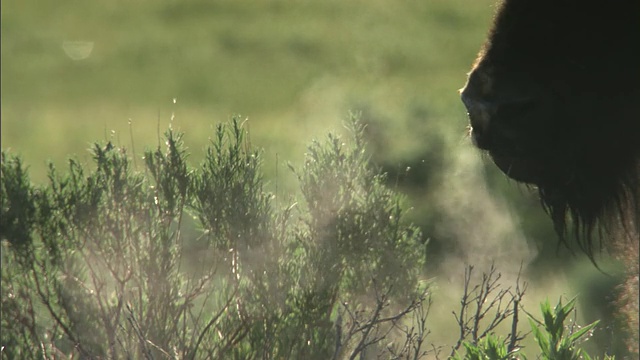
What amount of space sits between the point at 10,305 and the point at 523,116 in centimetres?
A: 170

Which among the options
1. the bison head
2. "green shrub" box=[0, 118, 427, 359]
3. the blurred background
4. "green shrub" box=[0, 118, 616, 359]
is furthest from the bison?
the blurred background

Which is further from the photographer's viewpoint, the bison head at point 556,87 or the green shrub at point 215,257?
the green shrub at point 215,257

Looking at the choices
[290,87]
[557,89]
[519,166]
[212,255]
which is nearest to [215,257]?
[212,255]

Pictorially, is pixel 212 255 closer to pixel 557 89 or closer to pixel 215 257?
pixel 215 257

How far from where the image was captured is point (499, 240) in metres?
7.54

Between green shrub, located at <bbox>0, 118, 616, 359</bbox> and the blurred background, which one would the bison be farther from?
the blurred background

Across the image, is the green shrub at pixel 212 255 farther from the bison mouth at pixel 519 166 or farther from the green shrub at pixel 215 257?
the bison mouth at pixel 519 166

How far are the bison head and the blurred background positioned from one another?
9.63ft

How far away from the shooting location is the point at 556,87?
3094 mm

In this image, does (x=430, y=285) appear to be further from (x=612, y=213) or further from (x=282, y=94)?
(x=282, y=94)

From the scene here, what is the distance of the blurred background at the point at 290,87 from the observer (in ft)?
24.7

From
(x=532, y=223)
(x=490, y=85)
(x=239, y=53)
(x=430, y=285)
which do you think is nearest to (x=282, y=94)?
(x=239, y=53)

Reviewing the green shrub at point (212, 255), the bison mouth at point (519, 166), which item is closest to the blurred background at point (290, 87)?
the green shrub at point (212, 255)

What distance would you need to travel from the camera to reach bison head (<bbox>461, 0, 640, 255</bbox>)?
121 inches
